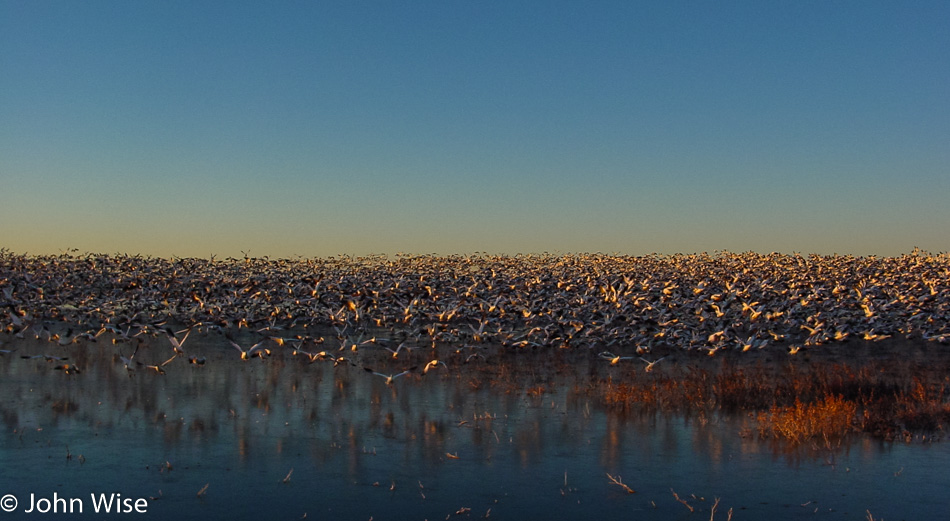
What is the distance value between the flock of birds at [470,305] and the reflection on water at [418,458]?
9.01 ft

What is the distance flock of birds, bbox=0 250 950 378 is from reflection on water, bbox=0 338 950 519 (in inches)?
108

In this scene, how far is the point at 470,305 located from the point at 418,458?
979 inches

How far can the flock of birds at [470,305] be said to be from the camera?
31.7 m

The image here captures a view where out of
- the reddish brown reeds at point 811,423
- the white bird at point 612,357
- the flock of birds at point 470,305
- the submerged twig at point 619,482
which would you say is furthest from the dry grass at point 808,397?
the submerged twig at point 619,482

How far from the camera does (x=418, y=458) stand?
15469 mm

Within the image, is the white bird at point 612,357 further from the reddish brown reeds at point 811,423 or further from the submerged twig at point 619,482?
the submerged twig at point 619,482

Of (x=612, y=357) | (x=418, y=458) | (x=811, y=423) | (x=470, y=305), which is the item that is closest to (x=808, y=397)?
(x=811, y=423)

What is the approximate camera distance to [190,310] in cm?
4184

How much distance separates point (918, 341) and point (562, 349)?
1338 cm

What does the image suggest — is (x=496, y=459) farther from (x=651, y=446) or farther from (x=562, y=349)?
(x=562, y=349)

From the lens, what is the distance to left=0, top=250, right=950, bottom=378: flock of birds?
31656 millimetres

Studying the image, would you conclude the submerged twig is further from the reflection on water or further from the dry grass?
the dry grass

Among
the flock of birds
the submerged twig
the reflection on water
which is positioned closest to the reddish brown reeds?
the reflection on water

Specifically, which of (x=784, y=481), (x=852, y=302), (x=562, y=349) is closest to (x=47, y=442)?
(x=784, y=481)
